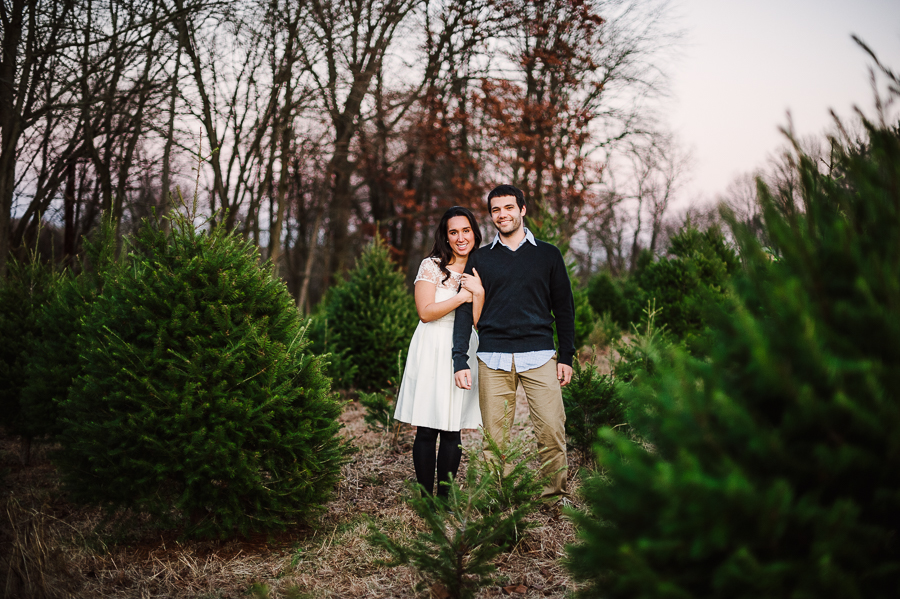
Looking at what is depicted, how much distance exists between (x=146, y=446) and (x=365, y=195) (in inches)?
820

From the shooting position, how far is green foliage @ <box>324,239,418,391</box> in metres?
7.73

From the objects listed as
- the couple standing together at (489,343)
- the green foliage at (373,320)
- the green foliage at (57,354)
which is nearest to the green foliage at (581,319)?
the green foliage at (373,320)

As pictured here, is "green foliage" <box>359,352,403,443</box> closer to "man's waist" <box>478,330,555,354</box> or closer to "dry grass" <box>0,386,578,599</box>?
"dry grass" <box>0,386,578,599</box>

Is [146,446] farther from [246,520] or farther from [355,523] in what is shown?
[355,523]

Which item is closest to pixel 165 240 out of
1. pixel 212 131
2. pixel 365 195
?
pixel 212 131

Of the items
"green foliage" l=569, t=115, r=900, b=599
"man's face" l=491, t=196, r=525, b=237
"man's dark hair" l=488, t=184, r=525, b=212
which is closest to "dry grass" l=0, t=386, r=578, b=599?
"green foliage" l=569, t=115, r=900, b=599

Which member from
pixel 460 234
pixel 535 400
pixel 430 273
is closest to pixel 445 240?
pixel 460 234

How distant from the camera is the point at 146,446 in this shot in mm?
2752

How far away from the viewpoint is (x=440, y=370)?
352 cm

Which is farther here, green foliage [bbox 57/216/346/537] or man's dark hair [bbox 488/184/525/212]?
man's dark hair [bbox 488/184/525/212]

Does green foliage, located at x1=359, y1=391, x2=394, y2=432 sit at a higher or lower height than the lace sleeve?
lower

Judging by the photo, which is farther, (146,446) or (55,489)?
(55,489)

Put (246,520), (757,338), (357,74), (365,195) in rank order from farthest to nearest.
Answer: (365,195)
(357,74)
(246,520)
(757,338)

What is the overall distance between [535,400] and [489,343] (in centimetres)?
51
